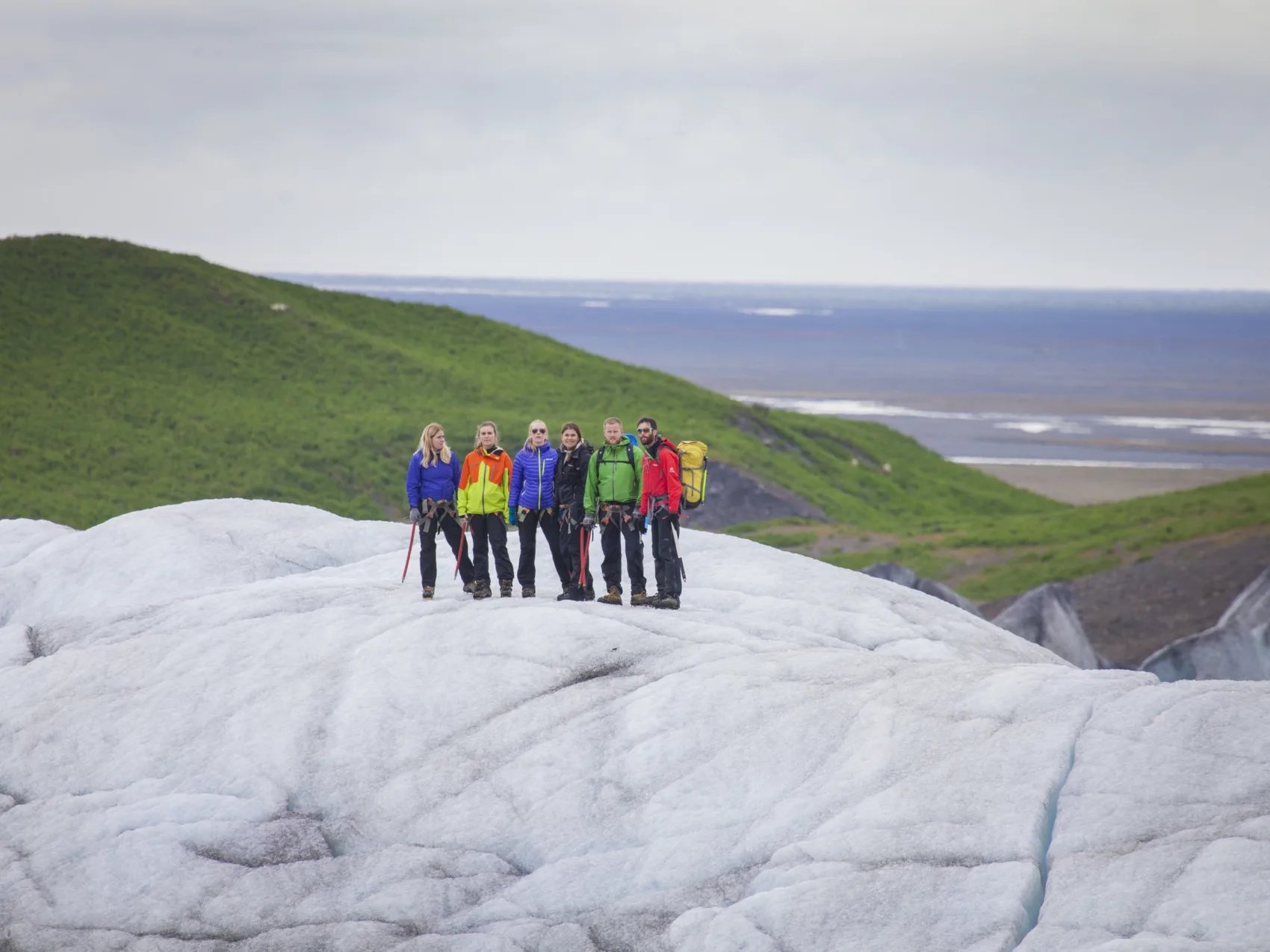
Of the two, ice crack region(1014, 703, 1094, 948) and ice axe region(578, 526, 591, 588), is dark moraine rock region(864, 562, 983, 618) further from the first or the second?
ice crack region(1014, 703, 1094, 948)

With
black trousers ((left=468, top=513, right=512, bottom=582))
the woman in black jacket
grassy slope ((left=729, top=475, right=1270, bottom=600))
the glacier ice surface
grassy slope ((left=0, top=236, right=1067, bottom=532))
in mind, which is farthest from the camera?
grassy slope ((left=0, top=236, right=1067, bottom=532))

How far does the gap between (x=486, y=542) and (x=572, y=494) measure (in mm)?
1884

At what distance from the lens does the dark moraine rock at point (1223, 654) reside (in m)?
35.2

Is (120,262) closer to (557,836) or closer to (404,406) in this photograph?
(404,406)

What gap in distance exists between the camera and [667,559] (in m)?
24.7

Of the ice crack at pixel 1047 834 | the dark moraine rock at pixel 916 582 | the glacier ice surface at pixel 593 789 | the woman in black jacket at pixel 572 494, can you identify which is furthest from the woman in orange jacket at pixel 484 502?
the dark moraine rock at pixel 916 582

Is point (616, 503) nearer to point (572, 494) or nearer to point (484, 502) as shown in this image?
point (572, 494)

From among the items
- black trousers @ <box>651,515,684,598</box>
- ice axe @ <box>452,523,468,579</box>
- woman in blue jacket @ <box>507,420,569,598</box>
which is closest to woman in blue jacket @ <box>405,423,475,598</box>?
ice axe @ <box>452,523,468,579</box>

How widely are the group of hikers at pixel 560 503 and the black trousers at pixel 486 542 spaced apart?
0.02 metres

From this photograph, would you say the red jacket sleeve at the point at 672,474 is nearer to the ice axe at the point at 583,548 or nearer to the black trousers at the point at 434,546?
the ice axe at the point at 583,548

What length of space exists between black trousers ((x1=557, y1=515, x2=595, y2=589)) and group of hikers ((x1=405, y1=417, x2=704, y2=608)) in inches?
0.8

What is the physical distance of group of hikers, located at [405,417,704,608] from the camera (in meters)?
23.9

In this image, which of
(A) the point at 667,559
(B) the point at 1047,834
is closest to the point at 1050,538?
(A) the point at 667,559

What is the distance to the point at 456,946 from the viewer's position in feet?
53.7
